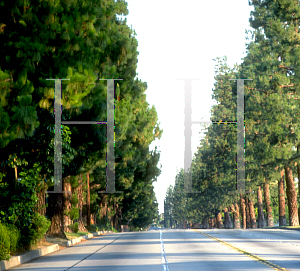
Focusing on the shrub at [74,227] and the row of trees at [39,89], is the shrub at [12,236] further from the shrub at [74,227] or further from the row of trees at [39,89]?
the shrub at [74,227]

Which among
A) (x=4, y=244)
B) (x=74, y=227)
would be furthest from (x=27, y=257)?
(x=74, y=227)

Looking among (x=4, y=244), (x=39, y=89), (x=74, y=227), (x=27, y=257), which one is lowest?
(x=74, y=227)

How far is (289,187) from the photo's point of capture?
4959cm

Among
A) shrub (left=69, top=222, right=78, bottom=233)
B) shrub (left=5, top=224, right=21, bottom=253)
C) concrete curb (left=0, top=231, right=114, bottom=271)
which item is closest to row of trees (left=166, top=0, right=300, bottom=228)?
shrub (left=69, top=222, right=78, bottom=233)

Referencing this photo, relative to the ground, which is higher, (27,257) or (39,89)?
(39,89)

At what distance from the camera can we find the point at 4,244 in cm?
1708

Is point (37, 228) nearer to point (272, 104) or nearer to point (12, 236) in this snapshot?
point (12, 236)

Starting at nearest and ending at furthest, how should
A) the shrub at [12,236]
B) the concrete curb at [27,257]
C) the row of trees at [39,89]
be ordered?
the concrete curb at [27,257], the row of trees at [39,89], the shrub at [12,236]

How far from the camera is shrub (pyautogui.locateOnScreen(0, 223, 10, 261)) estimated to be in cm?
1671

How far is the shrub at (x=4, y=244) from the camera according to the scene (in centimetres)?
1671


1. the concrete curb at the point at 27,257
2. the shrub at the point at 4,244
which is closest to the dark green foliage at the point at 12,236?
the concrete curb at the point at 27,257

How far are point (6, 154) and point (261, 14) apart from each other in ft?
148

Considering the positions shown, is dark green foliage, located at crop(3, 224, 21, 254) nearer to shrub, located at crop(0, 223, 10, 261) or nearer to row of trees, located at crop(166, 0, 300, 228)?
shrub, located at crop(0, 223, 10, 261)

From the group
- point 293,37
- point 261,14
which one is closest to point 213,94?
point 261,14
